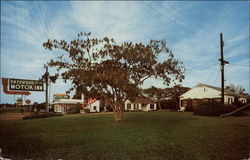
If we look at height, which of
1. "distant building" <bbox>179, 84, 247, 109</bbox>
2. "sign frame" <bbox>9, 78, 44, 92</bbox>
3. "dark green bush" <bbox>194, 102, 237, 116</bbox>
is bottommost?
"dark green bush" <bbox>194, 102, 237, 116</bbox>

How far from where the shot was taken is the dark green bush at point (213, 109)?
24891 millimetres

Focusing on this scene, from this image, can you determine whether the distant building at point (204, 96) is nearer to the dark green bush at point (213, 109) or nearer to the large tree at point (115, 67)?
the dark green bush at point (213, 109)

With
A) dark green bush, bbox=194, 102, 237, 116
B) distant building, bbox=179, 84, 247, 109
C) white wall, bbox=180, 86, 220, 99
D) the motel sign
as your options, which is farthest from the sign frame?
white wall, bbox=180, 86, 220, 99

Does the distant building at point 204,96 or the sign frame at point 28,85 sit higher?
the sign frame at point 28,85

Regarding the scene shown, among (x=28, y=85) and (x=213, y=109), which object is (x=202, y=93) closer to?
(x=213, y=109)

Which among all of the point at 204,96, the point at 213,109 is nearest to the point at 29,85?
the point at 213,109

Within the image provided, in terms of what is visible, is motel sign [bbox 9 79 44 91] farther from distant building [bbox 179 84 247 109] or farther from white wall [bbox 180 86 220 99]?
white wall [bbox 180 86 220 99]

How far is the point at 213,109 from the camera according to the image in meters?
25.6

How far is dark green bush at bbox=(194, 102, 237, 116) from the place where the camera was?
24.9 metres

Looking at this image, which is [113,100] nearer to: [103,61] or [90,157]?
[103,61]

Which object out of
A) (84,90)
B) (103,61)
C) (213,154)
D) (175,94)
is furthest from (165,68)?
(175,94)

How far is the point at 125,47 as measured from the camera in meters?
17.1

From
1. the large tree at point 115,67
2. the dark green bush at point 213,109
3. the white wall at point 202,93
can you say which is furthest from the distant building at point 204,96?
the large tree at point 115,67

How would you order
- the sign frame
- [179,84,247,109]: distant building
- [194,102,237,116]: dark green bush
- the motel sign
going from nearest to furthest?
the sign frame, the motel sign, [194,102,237,116]: dark green bush, [179,84,247,109]: distant building
